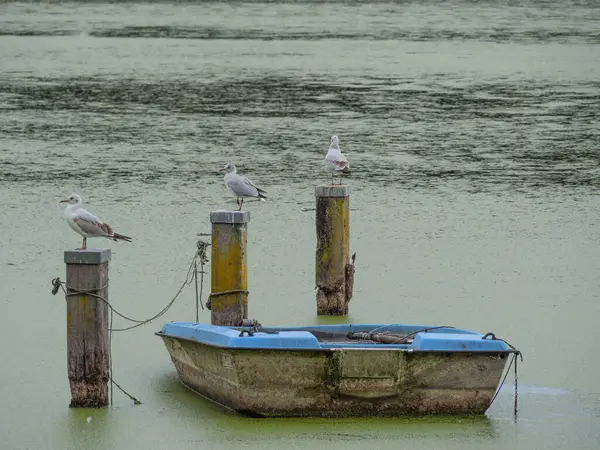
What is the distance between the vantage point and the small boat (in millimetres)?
6234

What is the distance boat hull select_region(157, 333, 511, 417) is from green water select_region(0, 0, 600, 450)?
7 centimetres

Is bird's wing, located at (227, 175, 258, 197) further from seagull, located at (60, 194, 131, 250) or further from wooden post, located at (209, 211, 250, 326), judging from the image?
seagull, located at (60, 194, 131, 250)

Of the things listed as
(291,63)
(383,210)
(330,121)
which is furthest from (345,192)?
(291,63)

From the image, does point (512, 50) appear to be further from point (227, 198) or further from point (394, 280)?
point (394, 280)

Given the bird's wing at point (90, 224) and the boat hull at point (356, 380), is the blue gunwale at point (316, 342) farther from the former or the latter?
the bird's wing at point (90, 224)


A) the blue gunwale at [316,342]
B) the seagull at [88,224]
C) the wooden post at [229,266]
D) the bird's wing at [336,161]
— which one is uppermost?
the bird's wing at [336,161]

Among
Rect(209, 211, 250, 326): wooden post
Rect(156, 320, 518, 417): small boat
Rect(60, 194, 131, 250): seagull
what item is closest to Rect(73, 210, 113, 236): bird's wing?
Rect(60, 194, 131, 250): seagull

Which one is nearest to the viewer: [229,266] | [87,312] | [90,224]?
[87,312]

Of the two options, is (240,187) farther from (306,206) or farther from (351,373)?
(306,206)

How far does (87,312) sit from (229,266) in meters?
1.07

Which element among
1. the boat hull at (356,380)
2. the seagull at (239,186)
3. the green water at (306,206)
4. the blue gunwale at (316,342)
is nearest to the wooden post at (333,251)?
the green water at (306,206)

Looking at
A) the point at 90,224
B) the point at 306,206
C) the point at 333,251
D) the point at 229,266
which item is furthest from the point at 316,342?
the point at 306,206

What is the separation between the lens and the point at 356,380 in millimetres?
6277

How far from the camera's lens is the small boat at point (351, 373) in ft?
20.5
